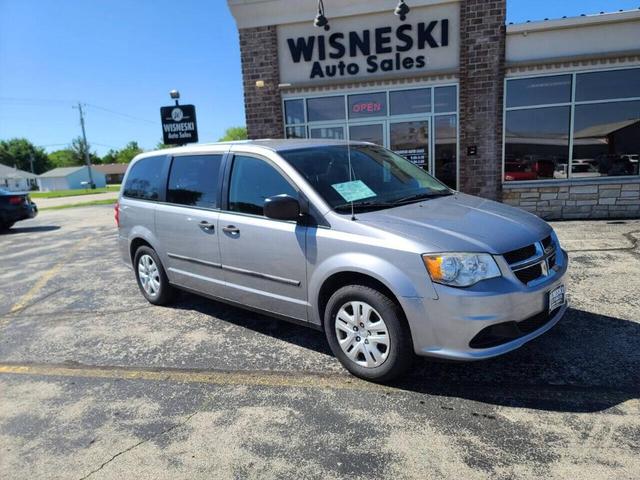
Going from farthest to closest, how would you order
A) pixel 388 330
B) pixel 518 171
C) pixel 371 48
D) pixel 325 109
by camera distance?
pixel 325 109
pixel 371 48
pixel 518 171
pixel 388 330

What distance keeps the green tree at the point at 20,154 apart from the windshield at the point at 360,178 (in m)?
117

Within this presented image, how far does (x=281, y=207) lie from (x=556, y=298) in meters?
2.10

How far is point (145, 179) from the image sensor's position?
17.9 feet

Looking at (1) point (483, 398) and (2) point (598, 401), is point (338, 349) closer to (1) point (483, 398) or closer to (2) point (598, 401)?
(1) point (483, 398)

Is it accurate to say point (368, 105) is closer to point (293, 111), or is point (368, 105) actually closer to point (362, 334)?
point (293, 111)

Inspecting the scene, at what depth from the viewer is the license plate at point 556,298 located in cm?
327

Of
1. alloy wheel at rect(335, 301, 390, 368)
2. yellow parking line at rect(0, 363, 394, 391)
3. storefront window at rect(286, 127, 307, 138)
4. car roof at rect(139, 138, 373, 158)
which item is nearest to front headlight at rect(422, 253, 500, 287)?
alloy wheel at rect(335, 301, 390, 368)

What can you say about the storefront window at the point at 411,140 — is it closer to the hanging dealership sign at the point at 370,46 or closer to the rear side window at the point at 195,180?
the hanging dealership sign at the point at 370,46

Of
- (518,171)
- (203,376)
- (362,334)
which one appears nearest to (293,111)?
(518,171)

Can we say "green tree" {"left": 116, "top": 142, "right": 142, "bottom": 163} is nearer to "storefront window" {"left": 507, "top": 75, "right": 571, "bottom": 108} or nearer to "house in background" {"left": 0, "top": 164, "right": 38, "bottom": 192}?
"house in background" {"left": 0, "top": 164, "right": 38, "bottom": 192}

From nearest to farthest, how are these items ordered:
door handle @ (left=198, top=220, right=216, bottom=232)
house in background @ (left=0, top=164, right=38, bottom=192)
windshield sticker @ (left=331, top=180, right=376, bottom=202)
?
windshield sticker @ (left=331, top=180, right=376, bottom=202) < door handle @ (left=198, top=220, right=216, bottom=232) < house in background @ (left=0, top=164, right=38, bottom=192)

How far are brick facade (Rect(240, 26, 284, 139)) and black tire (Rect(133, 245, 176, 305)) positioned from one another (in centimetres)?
660

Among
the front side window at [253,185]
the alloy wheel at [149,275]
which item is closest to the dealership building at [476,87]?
the alloy wheel at [149,275]

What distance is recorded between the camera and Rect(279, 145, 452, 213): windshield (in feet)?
12.0
